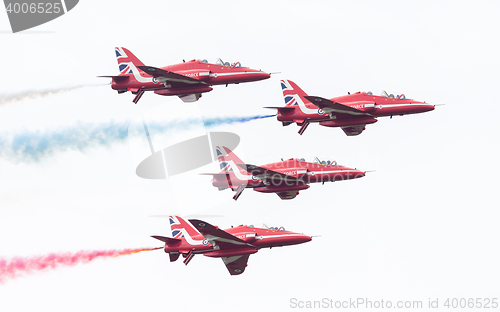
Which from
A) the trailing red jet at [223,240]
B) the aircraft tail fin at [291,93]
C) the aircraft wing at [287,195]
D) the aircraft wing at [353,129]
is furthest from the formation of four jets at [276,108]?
the aircraft wing at [353,129]

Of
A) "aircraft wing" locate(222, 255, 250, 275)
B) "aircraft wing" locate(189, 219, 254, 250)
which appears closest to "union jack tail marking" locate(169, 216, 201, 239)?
"aircraft wing" locate(189, 219, 254, 250)

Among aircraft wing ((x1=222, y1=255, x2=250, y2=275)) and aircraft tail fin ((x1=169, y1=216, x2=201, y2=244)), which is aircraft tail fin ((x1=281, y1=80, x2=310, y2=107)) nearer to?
aircraft tail fin ((x1=169, y1=216, x2=201, y2=244))

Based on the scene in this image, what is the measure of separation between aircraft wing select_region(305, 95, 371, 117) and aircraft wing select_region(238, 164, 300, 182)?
286 inches

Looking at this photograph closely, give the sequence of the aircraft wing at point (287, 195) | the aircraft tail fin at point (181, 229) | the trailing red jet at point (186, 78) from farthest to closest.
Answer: the aircraft wing at point (287, 195) → the trailing red jet at point (186, 78) → the aircraft tail fin at point (181, 229)

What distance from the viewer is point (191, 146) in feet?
268

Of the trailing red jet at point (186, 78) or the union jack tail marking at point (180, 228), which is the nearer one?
the union jack tail marking at point (180, 228)

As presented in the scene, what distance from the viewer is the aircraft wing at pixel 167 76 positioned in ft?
237

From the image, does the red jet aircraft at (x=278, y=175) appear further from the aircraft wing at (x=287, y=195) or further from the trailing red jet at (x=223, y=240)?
the trailing red jet at (x=223, y=240)

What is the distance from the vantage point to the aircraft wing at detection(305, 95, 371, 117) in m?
73.7

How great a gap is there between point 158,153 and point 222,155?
21.3 ft

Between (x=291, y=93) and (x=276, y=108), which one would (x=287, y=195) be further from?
(x=291, y=93)

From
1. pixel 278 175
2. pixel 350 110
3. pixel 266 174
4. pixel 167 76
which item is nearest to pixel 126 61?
pixel 167 76

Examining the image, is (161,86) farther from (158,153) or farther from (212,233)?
(212,233)

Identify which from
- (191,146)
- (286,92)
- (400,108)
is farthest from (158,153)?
(400,108)
